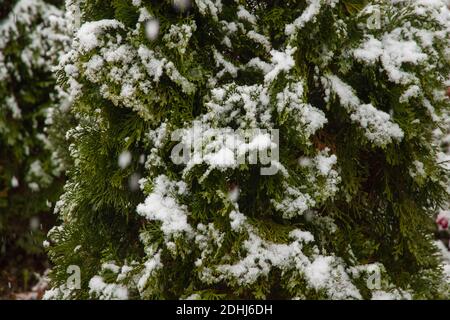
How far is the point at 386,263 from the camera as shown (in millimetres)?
2648

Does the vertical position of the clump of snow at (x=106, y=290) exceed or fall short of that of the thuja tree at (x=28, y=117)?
it falls short

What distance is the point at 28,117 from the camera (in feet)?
17.9

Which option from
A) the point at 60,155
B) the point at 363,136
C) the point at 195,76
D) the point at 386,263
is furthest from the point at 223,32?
the point at 60,155

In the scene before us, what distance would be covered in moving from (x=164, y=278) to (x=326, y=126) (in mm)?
1202

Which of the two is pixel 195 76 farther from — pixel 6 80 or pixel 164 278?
pixel 6 80

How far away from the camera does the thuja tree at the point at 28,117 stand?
5289 mm

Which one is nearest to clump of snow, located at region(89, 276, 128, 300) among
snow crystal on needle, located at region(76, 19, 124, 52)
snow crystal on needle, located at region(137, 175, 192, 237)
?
snow crystal on needle, located at region(137, 175, 192, 237)

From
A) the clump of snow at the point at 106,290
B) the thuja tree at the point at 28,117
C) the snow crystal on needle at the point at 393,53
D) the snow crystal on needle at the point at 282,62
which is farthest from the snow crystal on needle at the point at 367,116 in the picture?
the thuja tree at the point at 28,117

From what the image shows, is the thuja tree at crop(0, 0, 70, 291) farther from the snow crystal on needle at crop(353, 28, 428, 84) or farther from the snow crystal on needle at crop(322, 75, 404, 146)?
the snow crystal on needle at crop(353, 28, 428, 84)

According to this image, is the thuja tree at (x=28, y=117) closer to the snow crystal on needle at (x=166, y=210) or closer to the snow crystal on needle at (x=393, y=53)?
the snow crystal on needle at (x=166, y=210)

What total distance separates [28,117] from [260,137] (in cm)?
418

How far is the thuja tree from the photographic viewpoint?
5.29m

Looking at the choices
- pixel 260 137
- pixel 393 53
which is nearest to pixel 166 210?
pixel 260 137

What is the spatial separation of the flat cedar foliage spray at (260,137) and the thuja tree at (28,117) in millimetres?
3047
